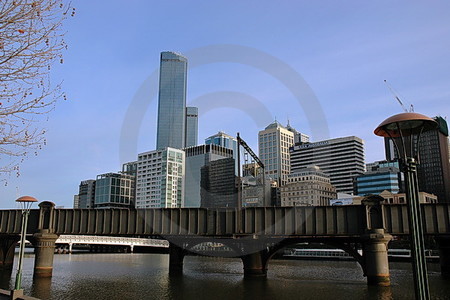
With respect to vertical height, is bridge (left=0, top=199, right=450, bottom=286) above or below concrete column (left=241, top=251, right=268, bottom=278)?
above

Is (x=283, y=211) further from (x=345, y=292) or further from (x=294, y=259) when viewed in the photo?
(x=294, y=259)

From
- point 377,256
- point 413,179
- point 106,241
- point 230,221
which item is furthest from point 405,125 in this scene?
point 106,241

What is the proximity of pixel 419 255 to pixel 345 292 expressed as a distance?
3872cm

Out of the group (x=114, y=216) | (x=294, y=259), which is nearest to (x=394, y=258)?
(x=294, y=259)

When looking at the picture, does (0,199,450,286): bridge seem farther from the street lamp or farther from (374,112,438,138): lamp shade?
the street lamp

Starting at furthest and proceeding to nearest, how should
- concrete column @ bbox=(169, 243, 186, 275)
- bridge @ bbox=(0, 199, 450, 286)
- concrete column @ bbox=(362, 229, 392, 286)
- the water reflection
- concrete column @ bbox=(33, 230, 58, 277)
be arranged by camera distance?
concrete column @ bbox=(169, 243, 186, 275) → concrete column @ bbox=(33, 230, 58, 277) → bridge @ bbox=(0, 199, 450, 286) → concrete column @ bbox=(362, 229, 392, 286) → the water reflection

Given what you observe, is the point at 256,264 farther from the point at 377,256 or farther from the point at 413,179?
the point at 413,179

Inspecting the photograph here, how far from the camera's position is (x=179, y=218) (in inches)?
2446

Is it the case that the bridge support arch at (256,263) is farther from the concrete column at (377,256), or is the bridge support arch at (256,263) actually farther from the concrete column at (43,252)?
the concrete column at (43,252)

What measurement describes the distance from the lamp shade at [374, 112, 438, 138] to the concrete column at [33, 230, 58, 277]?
59199 mm

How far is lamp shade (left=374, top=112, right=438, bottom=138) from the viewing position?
49.8 feet

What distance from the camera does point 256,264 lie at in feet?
224

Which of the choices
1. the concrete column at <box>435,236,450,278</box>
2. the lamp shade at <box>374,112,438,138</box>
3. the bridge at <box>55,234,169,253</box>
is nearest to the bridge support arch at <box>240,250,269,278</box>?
the concrete column at <box>435,236,450,278</box>

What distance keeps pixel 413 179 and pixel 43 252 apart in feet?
201
